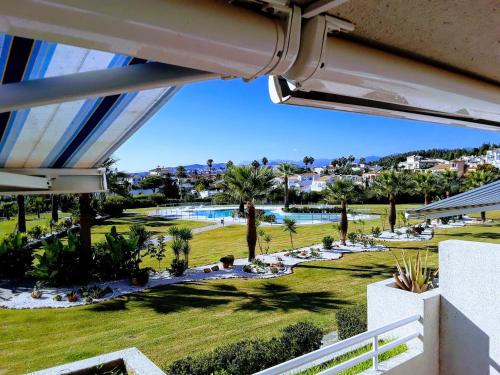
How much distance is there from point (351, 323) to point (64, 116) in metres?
6.78

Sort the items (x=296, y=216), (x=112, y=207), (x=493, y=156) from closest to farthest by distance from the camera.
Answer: (x=296, y=216), (x=112, y=207), (x=493, y=156)

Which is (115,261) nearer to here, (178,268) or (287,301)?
(178,268)

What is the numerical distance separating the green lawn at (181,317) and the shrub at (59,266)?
8.19 feet

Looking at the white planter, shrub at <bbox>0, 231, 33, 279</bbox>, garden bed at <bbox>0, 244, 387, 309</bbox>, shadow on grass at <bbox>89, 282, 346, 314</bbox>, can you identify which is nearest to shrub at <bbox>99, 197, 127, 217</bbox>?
shrub at <bbox>0, 231, 33, 279</bbox>

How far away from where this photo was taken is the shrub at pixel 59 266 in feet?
49.8

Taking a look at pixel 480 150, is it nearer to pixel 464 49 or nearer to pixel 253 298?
pixel 253 298

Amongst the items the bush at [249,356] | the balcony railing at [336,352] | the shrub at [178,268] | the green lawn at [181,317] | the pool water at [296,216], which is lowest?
the green lawn at [181,317]

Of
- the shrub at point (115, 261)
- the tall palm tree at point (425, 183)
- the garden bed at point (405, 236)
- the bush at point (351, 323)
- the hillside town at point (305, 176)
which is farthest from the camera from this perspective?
the hillside town at point (305, 176)

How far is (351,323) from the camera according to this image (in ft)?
26.3

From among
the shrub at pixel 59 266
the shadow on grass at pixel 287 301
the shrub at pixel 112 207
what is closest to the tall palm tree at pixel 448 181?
the shadow on grass at pixel 287 301

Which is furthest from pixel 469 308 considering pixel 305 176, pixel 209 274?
pixel 305 176

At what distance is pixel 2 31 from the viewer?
842 mm

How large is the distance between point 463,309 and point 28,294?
15.0 meters

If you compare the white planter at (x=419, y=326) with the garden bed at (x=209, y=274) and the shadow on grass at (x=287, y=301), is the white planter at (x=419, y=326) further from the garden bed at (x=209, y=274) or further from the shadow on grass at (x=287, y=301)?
the garden bed at (x=209, y=274)
